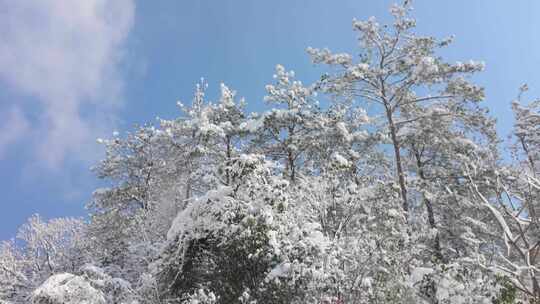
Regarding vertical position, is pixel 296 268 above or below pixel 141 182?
below

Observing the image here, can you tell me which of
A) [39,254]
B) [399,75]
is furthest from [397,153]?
[39,254]

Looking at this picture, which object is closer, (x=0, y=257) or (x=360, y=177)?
(x=360, y=177)

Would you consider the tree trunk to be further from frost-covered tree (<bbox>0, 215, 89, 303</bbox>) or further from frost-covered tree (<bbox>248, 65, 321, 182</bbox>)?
frost-covered tree (<bbox>0, 215, 89, 303</bbox>)

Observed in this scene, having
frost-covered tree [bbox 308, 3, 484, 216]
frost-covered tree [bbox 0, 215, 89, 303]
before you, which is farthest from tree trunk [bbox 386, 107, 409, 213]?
frost-covered tree [bbox 0, 215, 89, 303]

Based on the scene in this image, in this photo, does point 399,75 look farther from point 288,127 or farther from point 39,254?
point 39,254

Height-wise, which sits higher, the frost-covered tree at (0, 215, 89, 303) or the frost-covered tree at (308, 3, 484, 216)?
the frost-covered tree at (308, 3, 484, 216)

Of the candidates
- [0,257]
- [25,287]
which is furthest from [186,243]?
[0,257]

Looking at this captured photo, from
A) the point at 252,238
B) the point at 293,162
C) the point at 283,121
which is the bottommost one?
the point at 252,238

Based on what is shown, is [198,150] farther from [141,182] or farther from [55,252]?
[55,252]

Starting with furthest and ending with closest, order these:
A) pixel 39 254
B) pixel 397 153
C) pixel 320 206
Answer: pixel 39 254, pixel 397 153, pixel 320 206

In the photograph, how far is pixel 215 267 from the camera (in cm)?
924

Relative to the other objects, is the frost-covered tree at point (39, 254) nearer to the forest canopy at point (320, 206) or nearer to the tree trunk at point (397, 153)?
the forest canopy at point (320, 206)

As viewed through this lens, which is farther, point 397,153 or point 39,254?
point 39,254

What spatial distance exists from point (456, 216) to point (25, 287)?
15.9m
